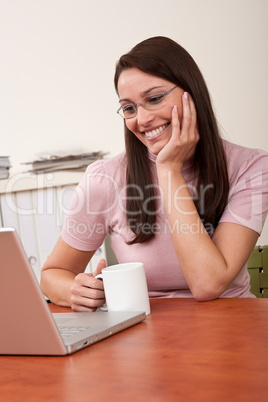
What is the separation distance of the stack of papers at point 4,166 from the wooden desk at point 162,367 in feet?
5.36

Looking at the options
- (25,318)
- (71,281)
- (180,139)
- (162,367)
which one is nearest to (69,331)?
(25,318)

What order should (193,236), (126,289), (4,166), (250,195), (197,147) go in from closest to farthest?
(126,289) < (193,236) < (250,195) < (197,147) < (4,166)

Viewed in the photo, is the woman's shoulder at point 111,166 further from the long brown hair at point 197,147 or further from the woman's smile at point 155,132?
the woman's smile at point 155,132

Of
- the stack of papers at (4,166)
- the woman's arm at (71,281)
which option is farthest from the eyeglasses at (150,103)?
the stack of papers at (4,166)

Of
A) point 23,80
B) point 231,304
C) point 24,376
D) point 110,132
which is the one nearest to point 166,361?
point 24,376

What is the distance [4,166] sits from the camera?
97.7 inches

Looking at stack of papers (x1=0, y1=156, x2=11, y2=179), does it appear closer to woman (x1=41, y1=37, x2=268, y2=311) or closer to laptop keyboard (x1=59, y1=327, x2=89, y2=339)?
woman (x1=41, y1=37, x2=268, y2=311)

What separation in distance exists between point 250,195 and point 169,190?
0.21 m

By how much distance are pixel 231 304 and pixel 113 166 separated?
0.65 m

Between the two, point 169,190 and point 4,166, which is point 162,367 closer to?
point 169,190

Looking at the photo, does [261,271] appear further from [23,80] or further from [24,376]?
[23,80]

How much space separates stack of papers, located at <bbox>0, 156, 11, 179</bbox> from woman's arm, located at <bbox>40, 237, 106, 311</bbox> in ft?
3.28

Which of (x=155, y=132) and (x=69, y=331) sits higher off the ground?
(x=155, y=132)

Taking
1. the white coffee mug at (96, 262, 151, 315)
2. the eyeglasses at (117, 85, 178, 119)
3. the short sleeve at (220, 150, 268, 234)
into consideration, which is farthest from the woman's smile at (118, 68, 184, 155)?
the white coffee mug at (96, 262, 151, 315)
